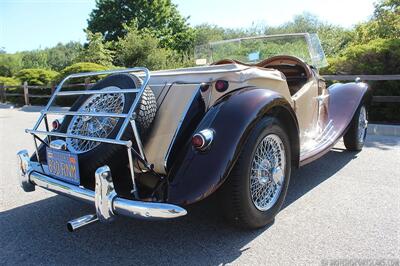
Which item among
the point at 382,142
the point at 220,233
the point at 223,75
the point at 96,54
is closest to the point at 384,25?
the point at 382,142

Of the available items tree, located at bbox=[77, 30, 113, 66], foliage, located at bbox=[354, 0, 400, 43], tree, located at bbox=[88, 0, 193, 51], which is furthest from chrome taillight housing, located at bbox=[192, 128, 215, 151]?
tree, located at bbox=[88, 0, 193, 51]

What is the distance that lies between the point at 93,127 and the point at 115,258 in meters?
1.03

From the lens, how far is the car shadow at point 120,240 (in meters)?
2.66

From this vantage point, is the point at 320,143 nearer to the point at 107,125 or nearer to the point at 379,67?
the point at 107,125

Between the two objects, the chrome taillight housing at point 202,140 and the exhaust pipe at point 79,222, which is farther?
the chrome taillight housing at point 202,140

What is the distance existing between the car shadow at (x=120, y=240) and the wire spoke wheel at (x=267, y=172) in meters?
0.25

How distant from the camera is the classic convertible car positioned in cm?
254

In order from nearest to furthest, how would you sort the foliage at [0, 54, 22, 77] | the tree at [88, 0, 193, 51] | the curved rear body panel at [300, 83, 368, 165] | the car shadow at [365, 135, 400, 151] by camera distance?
the curved rear body panel at [300, 83, 368, 165] → the car shadow at [365, 135, 400, 151] → the tree at [88, 0, 193, 51] → the foliage at [0, 54, 22, 77]

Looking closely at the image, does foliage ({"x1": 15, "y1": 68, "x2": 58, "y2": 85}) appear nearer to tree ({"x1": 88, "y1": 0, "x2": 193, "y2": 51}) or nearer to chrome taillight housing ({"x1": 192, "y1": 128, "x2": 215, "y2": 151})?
tree ({"x1": 88, "y1": 0, "x2": 193, "y2": 51})

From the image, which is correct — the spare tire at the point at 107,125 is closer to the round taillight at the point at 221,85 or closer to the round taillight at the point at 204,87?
the round taillight at the point at 204,87

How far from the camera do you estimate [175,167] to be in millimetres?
2703

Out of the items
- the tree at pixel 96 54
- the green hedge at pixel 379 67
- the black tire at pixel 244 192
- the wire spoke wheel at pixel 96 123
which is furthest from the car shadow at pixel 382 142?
the tree at pixel 96 54

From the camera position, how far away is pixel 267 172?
3084 millimetres

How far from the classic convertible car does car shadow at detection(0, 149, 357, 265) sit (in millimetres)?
265
